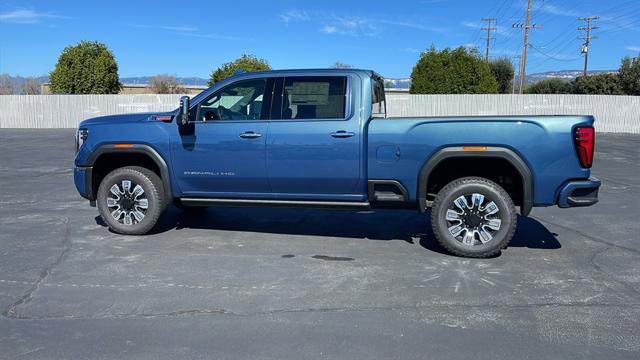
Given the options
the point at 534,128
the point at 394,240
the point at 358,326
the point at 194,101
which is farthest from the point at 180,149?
the point at 534,128

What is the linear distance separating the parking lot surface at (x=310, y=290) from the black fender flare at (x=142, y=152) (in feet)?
2.40

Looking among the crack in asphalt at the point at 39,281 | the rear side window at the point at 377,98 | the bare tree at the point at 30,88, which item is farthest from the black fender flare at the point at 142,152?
the bare tree at the point at 30,88

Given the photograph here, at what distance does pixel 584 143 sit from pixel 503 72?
5624 cm

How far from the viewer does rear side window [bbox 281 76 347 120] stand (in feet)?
20.1

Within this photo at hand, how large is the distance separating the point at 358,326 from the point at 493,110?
94.3 ft

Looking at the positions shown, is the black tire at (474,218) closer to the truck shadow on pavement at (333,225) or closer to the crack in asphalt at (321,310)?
Answer: the truck shadow on pavement at (333,225)

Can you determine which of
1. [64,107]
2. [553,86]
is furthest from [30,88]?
[553,86]

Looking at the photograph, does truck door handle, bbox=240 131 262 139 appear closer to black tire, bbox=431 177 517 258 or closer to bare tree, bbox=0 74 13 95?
black tire, bbox=431 177 517 258

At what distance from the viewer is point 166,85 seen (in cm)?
6122

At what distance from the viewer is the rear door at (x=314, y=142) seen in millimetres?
5953

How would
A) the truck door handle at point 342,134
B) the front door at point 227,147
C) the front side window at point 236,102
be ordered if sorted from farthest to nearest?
the front side window at point 236,102
the front door at point 227,147
the truck door handle at point 342,134

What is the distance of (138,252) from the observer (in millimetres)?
6090

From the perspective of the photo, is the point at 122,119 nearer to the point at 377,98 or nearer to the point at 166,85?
the point at 377,98

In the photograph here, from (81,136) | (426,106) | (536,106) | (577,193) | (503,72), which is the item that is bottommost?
(577,193)
